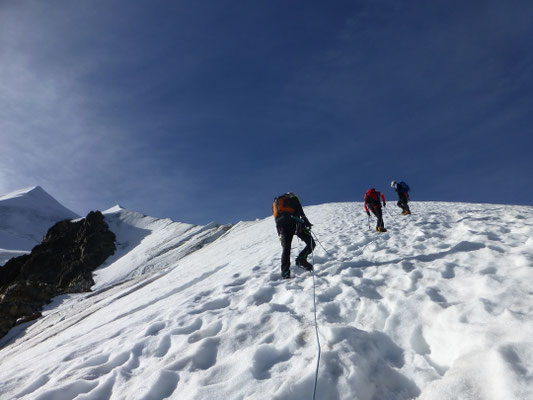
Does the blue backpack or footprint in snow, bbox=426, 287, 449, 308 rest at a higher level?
the blue backpack

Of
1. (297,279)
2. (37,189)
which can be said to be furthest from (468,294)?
(37,189)

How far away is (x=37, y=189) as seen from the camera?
115688mm

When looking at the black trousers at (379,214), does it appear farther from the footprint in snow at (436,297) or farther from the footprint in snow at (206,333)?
the footprint in snow at (206,333)

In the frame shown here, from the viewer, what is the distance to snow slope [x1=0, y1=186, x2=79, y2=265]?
76188mm

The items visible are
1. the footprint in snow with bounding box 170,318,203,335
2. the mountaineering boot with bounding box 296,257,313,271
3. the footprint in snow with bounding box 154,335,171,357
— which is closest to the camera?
the footprint in snow with bounding box 154,335,171,357

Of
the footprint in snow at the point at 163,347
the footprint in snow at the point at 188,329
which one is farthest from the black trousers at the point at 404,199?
the footprint in snow at the point at 163,347

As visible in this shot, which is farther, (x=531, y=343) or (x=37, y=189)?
(x=37, y=189)

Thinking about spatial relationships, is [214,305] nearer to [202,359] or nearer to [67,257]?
[202,359]

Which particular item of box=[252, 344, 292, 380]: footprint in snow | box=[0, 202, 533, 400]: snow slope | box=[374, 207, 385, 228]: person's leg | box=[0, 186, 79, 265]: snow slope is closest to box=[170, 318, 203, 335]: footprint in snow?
box=[0, 202, 533, 400]: snow slope

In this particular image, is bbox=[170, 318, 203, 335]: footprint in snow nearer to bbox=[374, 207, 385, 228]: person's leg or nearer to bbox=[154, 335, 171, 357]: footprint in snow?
bbox=[154, 335, 171, 357]: footprint in snow

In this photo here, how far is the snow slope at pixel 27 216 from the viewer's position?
250 ft

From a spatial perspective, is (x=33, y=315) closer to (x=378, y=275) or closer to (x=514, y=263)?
(x=378, y=275)

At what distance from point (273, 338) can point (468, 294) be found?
288 centimetres

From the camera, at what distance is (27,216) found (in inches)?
3738
